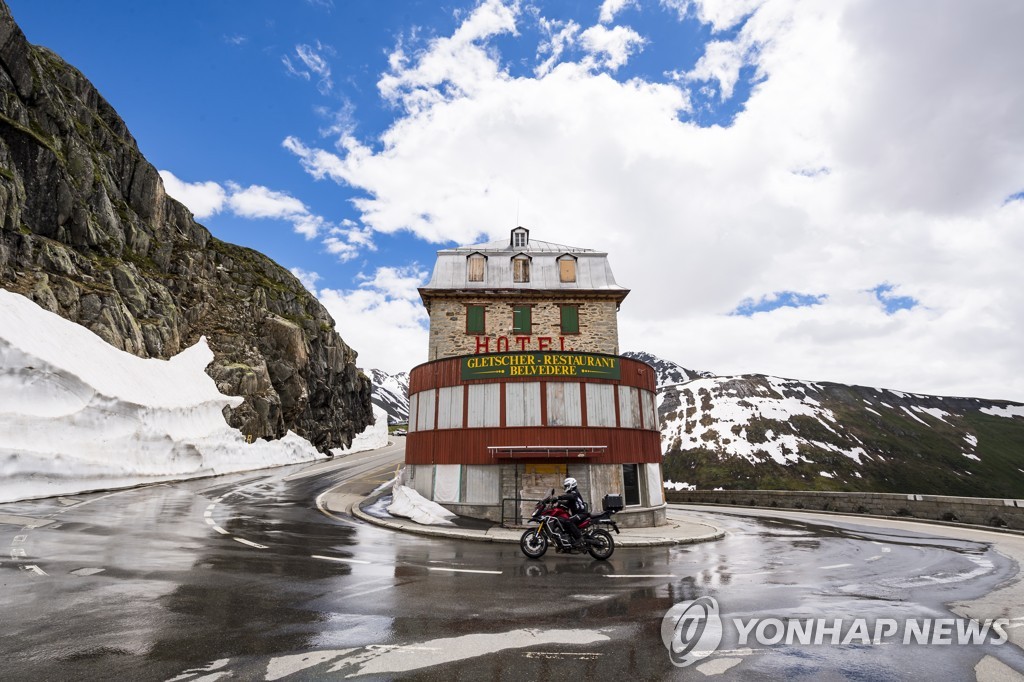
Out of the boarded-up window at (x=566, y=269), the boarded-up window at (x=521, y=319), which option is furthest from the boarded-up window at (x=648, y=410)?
the boarded-up window at (x=566, y=269)

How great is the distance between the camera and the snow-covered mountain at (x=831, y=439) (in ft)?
279

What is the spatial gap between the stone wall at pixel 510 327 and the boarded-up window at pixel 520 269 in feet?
4.23

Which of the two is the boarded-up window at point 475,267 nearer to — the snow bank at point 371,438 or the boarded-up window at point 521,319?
the boarded-up window at point 521,319

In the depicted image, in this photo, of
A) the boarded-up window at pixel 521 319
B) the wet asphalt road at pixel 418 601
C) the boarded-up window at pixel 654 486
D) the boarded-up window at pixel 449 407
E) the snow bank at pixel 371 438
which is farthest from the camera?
the snow bank at pixel 371 438

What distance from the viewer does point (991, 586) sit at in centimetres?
934

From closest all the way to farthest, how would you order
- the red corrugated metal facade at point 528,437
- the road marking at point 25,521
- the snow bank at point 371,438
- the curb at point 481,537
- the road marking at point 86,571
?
the road marking at point 86,571 → the road marking at point 25,521 → the curb at point 481,537 → the red corrugated metal facade at point 528,437 → the snow bank at point 371,438

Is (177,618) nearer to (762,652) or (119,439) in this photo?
(762,652)

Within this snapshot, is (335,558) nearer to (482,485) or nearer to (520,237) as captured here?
(482,485)

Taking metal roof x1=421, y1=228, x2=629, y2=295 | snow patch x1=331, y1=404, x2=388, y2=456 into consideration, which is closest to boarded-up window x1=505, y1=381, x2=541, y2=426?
metal roof x1=421, y1=228, x2=629, y2=295

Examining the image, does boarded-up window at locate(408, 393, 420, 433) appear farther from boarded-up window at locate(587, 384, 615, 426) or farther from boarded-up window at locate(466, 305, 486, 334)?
boarded-up window at locate(466, 305, 486, 334)

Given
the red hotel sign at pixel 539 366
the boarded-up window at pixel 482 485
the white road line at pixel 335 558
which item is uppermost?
the red hotel sign at pixel 539 366

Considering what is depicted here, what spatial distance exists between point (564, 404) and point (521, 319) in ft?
39.6

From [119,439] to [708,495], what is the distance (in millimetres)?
36070

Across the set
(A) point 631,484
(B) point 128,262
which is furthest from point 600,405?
(B) point 128,262
